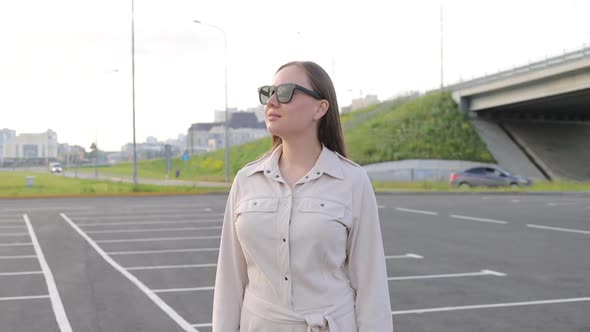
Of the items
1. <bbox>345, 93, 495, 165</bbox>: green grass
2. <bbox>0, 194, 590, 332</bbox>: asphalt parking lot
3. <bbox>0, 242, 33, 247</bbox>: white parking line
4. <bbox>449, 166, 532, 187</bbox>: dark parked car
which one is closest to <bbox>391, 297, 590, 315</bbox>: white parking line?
<bbox>0, 194, 590, 332</bbox>: asphalt parking lot

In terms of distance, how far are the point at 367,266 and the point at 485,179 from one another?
112 ft

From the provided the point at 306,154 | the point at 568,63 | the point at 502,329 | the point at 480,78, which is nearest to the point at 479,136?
the point at 480,78

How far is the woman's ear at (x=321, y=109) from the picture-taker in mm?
2572

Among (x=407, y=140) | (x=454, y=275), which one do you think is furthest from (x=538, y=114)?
(x=454, y=275)

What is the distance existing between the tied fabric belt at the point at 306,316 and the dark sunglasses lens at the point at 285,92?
0.73 meters

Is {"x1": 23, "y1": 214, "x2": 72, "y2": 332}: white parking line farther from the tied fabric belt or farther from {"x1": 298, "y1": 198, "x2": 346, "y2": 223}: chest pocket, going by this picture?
{"x1": 298, "y1": 198, "x2": 346, "y2": 223}: chest pocket

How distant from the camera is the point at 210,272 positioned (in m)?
Result: 9.87

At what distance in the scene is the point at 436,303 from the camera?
24.9 ft

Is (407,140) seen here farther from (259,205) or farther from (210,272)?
(259,205)

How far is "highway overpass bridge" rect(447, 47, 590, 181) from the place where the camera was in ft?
121

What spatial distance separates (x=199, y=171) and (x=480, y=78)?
27.0m

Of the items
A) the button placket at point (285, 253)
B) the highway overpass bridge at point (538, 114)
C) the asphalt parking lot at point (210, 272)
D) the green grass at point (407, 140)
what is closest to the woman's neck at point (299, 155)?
the button placket at point (285, 253)

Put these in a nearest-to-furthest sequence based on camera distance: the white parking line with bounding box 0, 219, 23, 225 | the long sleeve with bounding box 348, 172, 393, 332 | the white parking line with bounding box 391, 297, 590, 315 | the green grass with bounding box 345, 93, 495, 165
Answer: the long sleeve with bounding box 348, 172, 393, 332 < the white parking line with bounding box 391, 297, 590, 315 < the white parking line with bounding box 0, 219, 23, 225 < the green grass with bounding box 345, 93, 495, 165

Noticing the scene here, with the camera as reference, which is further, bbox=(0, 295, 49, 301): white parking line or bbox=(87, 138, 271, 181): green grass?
bbox=(87, 138, 271, 181): green grass
